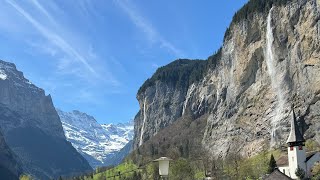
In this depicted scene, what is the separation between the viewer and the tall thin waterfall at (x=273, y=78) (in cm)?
16012

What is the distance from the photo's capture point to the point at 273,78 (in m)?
170

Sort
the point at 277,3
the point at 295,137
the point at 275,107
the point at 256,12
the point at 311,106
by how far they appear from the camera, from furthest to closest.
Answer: the point at 256,12 < the point at 277,3 < the point at 275,107 < the point at 311,106 < the point at 295,137

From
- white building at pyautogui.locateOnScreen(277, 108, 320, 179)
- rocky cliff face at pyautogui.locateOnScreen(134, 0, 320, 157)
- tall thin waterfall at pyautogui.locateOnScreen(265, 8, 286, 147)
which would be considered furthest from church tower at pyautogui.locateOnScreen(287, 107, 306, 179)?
tall thin waterfall at pyautogui.locateOnScreen(265, 8, 286, 147)

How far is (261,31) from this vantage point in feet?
598

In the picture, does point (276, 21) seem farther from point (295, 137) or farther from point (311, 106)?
point (295, 137)

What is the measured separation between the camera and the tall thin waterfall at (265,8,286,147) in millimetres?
160125

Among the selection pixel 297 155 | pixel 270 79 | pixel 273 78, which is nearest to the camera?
pixel 297 155

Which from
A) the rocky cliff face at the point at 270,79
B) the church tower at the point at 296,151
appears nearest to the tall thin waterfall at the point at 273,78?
the rocky cliff face at the point at 270,79

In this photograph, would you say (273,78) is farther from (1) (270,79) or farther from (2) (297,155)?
(2) (297,155)

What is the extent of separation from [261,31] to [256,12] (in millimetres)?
9672

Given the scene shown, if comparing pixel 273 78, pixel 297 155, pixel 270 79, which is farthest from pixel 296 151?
pixel 270 79

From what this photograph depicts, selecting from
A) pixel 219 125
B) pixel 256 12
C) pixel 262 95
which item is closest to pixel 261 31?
pixel 256 12

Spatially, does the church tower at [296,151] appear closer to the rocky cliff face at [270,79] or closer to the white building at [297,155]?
the white building at [297,155]

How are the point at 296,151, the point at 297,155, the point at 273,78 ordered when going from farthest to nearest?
1. the point at 273,78
2. the point at 297,155
3. the point at 296,151
